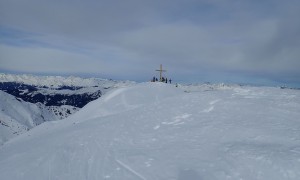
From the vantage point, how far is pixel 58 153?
534 inches

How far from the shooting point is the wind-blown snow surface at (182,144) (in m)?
10.6

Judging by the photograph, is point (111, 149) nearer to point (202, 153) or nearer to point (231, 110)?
point (202, 153)

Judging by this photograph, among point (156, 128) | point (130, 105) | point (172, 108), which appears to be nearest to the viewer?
point (156, 128)

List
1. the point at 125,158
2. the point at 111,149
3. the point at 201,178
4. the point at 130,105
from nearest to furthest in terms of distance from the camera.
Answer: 1. the point at 201,178
2. the point at 125,158
3. the point at 111,149
4. the point at 130,105

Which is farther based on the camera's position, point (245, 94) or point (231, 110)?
point (245, 94)

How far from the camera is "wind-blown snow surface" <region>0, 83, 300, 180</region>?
A: 34.8ft

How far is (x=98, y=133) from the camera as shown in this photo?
15578mm

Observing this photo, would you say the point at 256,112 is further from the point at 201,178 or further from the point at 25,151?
the point at 25,151

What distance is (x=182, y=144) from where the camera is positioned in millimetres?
12805

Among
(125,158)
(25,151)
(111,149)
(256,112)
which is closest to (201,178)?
(125,158)

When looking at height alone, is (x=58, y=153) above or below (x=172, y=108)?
below

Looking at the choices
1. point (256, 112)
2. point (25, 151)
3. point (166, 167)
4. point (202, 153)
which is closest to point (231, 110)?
point (256, 112)

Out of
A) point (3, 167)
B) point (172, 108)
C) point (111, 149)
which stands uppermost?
point (172, 108)

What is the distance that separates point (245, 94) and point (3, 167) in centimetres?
1275
